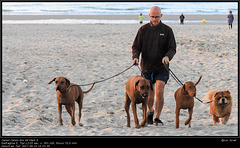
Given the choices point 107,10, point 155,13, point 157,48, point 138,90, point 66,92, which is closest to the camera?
point 138,90

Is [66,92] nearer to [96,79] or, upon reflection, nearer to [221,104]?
[221,104]

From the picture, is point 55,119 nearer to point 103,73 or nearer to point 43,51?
point 103,73

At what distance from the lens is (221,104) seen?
617 cm

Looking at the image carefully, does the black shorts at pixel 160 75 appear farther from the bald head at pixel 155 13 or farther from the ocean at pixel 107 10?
the ocean at pixel 107 10

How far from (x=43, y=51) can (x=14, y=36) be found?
5.22 meters

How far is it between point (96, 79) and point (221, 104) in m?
4.71

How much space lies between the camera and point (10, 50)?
45.0 ft

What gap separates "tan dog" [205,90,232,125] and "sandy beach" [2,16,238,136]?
0.72 ft

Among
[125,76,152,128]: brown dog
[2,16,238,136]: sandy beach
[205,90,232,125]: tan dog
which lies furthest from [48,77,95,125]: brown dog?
[205,90,232,125]: tan dog

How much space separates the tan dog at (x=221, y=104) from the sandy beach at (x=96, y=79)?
22 cm

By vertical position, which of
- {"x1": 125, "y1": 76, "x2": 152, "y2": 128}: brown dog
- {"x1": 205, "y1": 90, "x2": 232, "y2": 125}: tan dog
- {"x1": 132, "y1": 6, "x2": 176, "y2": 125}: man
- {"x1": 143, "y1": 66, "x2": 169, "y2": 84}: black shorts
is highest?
{"x1": 132, "y1": 6, "x2": 176, "y2": 125}: man

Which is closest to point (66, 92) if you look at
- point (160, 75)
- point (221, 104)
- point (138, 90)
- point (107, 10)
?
point (138, 90)

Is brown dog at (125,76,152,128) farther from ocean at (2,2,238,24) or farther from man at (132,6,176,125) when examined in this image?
ocean at (2,2,238,24)

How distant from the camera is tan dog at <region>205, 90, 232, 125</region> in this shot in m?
6.02
